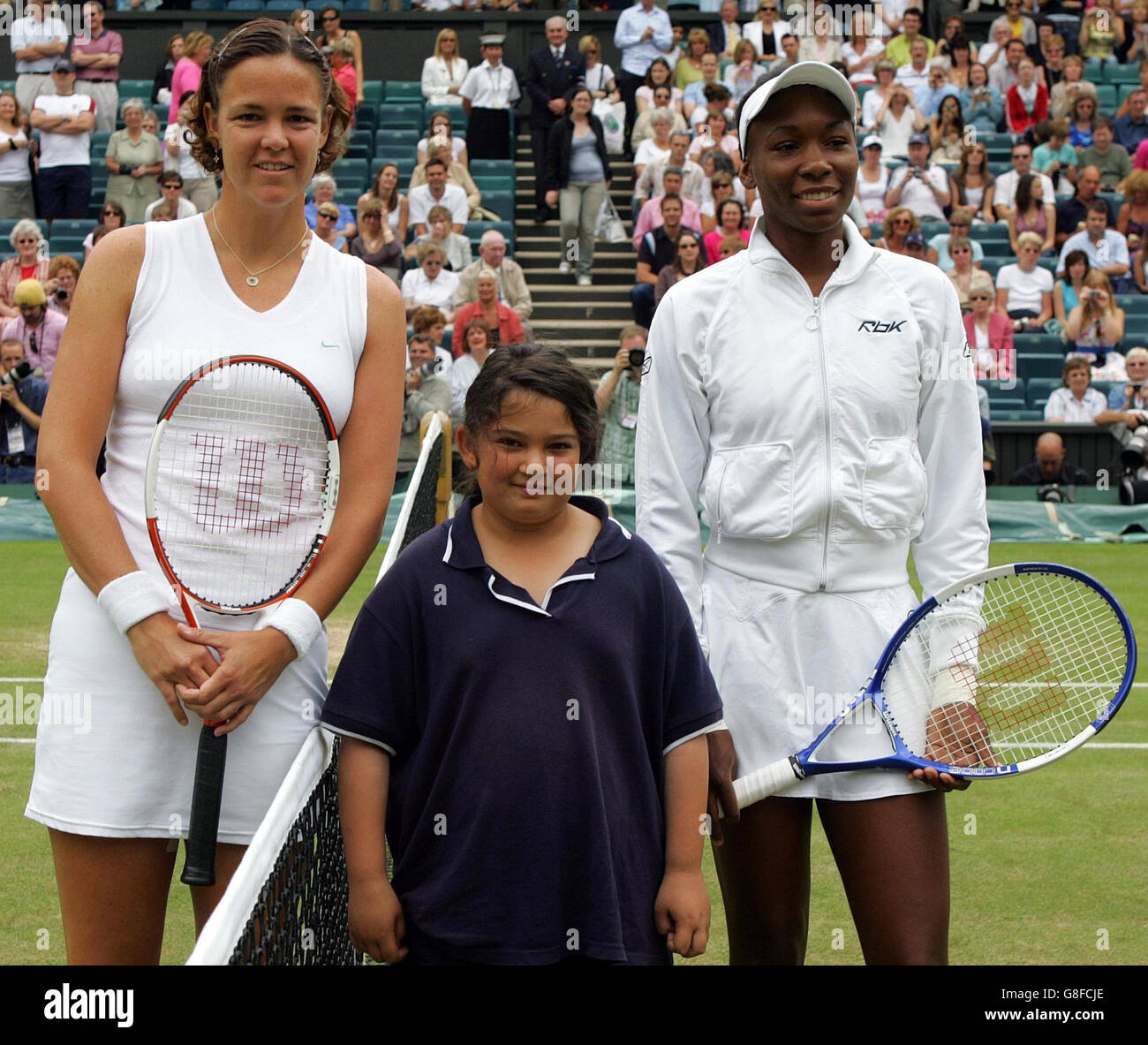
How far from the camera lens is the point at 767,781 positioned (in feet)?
9.34

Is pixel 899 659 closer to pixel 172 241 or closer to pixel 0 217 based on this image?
pixel 172 241

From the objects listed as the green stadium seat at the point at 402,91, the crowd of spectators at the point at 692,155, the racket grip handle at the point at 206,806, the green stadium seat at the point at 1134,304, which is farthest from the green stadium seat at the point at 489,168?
the racket grip handle at the point at 206,806

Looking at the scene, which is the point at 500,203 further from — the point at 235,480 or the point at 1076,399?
the point at 235,480

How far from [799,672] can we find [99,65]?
1687cm

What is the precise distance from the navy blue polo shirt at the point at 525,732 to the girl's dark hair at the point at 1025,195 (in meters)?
14.6

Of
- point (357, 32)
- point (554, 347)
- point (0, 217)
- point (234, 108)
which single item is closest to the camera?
point (234, 108)

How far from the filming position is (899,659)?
293cm

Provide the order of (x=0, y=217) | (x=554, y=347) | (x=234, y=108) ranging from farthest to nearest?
(x=0, y=217), (x=554, y=347), (x=234, y=108)

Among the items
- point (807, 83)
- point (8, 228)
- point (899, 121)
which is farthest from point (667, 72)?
point (807, 83)

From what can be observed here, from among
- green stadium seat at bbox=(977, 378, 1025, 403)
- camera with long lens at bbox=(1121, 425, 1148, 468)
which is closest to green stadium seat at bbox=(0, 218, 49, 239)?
green stadium seat at bbox=(977, 378, 1025, 403)
